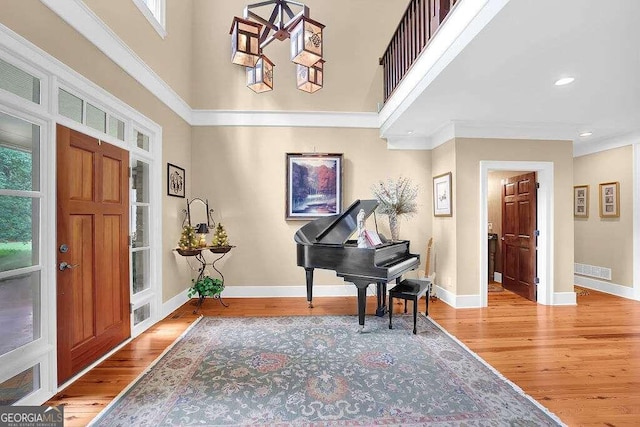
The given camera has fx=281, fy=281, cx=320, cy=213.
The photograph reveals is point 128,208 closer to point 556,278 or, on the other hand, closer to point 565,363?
point 565,363

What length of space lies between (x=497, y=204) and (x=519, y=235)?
44.2 inches

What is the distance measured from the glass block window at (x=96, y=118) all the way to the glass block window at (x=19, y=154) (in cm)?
56

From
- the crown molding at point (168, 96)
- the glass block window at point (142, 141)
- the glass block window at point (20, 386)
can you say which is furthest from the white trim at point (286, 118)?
the glass block window at point (20, 386)

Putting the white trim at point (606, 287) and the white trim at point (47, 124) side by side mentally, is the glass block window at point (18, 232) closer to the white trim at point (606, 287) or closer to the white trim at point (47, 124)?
the white trim at point (47, 124)

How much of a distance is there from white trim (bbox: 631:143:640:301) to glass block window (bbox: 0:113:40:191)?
747 cm

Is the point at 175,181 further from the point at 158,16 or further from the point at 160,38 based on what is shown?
the point at 158,16

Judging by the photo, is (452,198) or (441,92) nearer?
(441,92)

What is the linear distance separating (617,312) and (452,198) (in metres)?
2.68

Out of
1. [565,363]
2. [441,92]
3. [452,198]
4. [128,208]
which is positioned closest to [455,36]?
Answer: [441,92]

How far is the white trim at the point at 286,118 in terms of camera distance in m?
4.62

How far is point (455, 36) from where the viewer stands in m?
2.23

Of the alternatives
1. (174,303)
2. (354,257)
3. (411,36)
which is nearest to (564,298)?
(354,257)

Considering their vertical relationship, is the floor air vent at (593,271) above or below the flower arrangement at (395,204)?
below

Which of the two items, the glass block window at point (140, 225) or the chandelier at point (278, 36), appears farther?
the glass block window at point (140, 225)
